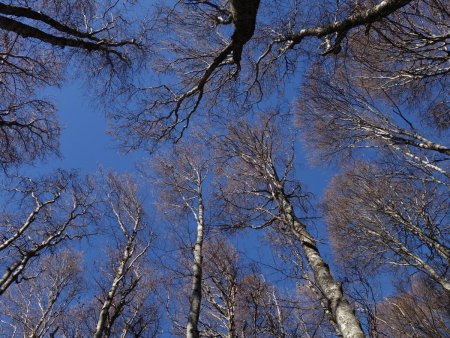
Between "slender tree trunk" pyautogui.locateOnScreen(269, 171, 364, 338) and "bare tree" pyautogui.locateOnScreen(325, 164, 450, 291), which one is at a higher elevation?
"bare tree" pyautogui.locateOnScreen(325, 164, 450, 291)

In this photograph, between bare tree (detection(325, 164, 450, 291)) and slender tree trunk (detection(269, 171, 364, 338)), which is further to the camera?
bare tree (detection(325, 164, 450, 291))

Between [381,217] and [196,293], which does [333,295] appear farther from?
[381,217]

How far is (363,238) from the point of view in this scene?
9.22 metres

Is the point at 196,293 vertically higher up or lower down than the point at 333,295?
higher up

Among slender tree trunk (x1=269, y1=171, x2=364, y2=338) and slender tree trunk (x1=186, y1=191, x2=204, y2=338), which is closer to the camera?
slender tree trunk (x1=269, y1=171, x2=364, y2=338)

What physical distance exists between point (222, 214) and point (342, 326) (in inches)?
192

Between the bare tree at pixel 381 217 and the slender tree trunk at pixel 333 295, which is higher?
the bare tree at pixel 381 217

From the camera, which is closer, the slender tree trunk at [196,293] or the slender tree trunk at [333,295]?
the slender tree trunk at [333,295]

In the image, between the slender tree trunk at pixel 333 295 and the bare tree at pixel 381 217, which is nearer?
the slender tree trunk at pixel 333 295

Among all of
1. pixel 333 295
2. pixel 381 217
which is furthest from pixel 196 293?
pixel 381 217

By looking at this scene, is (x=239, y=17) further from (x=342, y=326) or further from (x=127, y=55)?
(x=342, y=326)

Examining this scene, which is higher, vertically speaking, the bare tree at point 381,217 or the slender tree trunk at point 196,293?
the bare tree at point 381,217

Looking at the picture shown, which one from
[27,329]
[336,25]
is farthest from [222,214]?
[27,329]

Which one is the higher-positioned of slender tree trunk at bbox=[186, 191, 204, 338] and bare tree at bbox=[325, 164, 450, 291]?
bare tree at bbox=[325, 164, 450, 291]
